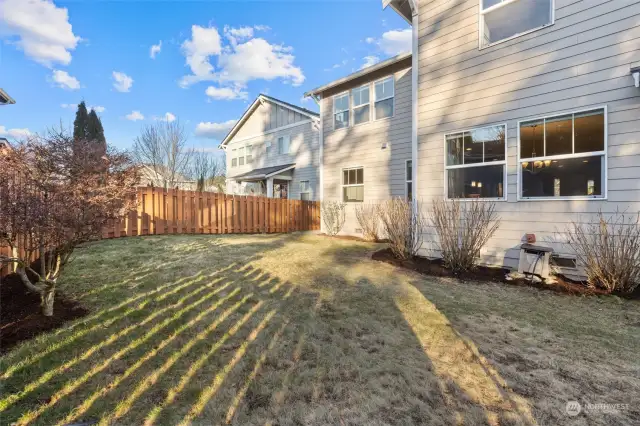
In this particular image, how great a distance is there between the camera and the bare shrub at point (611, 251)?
13.6 ft

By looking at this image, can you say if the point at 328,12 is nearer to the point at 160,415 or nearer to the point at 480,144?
the point at 480,144

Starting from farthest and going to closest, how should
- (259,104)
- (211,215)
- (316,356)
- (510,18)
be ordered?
1. (259,104)
2. (211,215)
3. (510,18)
4. (316,356)

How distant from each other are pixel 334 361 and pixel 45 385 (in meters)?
2.09

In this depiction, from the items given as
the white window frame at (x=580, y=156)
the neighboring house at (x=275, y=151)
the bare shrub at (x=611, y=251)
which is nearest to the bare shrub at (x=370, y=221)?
the neighboring house at (x=275, y=151)

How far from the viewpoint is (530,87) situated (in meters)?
5.43

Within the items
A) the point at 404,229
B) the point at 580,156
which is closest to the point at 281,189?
the point at 404,229

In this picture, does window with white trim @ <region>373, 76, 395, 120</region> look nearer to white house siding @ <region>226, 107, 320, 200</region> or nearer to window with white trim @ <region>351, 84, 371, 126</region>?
window with white trim @ <region>351, 84, 371, 126</region>

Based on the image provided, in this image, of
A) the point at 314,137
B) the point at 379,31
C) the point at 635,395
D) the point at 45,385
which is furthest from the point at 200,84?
the point at 635,395

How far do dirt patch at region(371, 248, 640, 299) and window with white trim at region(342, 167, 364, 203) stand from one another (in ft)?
14.9

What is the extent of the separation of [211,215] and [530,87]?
9477 mm

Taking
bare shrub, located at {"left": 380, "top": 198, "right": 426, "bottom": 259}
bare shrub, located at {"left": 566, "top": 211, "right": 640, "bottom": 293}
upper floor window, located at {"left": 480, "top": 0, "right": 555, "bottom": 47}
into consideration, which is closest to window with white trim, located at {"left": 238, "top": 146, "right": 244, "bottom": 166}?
bare shrub, located at {"left": 380, "top": 198, "right": 426, "bottom": 259}

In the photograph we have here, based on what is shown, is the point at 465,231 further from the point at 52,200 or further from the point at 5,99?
the point at 5,99

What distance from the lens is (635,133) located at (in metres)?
4.41

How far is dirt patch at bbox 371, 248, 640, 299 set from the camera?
4.41 m
